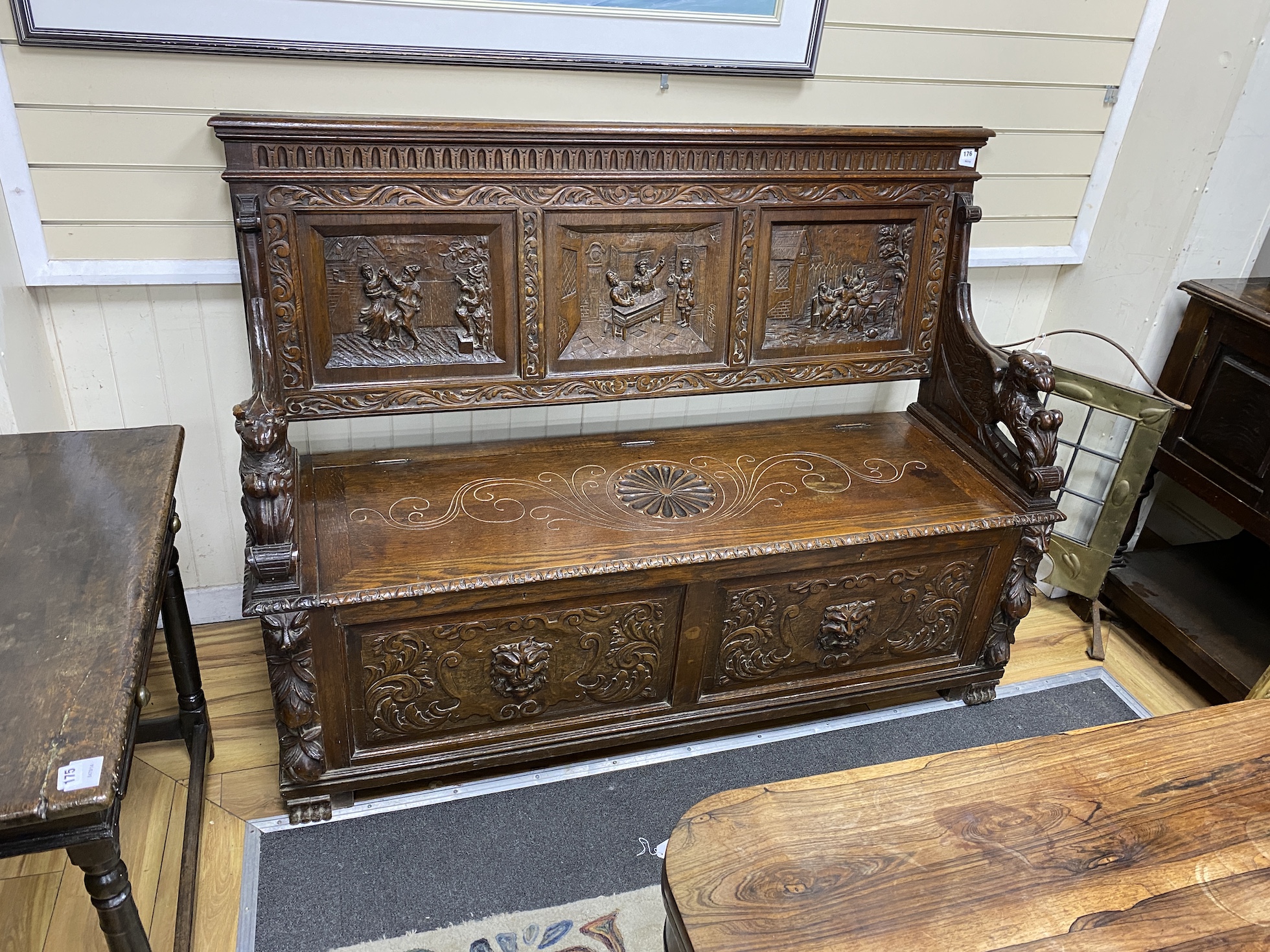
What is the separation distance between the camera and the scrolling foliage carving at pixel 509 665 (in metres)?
1.85

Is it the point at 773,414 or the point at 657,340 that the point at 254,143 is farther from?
the point at 773,414

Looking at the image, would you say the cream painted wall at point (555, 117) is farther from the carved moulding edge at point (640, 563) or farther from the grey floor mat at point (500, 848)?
the grey floor mat at point (500, 848)

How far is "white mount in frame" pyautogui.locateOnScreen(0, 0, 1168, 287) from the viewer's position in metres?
1.87

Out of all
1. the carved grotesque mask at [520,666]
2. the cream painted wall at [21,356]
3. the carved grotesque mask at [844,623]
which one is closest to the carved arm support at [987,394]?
the carved grotesque mask at [844,623]

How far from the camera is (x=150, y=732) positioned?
78.8 inches

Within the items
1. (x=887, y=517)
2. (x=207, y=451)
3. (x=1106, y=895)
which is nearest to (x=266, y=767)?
(x=207, y=451)

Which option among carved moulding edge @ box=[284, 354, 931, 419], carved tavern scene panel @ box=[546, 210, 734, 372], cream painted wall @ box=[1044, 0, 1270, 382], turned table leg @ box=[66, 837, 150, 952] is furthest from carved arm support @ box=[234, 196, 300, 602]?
cream painted wall @ box=[1044, 0, 1270, 382]

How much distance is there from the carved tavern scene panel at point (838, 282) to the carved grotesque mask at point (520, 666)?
95 centimetres

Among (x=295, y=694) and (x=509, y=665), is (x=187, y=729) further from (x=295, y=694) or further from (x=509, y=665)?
(x=509, y=665)

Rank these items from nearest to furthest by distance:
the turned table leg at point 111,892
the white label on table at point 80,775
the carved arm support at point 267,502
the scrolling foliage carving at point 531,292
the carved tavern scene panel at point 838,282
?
the white label on table at point 80,775 → the turned table leg at point 111,892 → the carved arm support at point 267,502 → the scrolling foliage carving at point 531,292 → the carved tavern scene panel at point 838,282

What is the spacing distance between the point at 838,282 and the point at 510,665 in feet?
4.14

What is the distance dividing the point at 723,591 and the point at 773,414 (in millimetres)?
818

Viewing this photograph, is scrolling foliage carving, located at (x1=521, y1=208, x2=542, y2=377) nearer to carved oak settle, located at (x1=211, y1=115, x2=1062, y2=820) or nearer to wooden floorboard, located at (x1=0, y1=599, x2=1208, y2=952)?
carved oak settle, located at (x1=211, y1=115, x2=1062, y2=820)

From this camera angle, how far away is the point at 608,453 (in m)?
2.27
